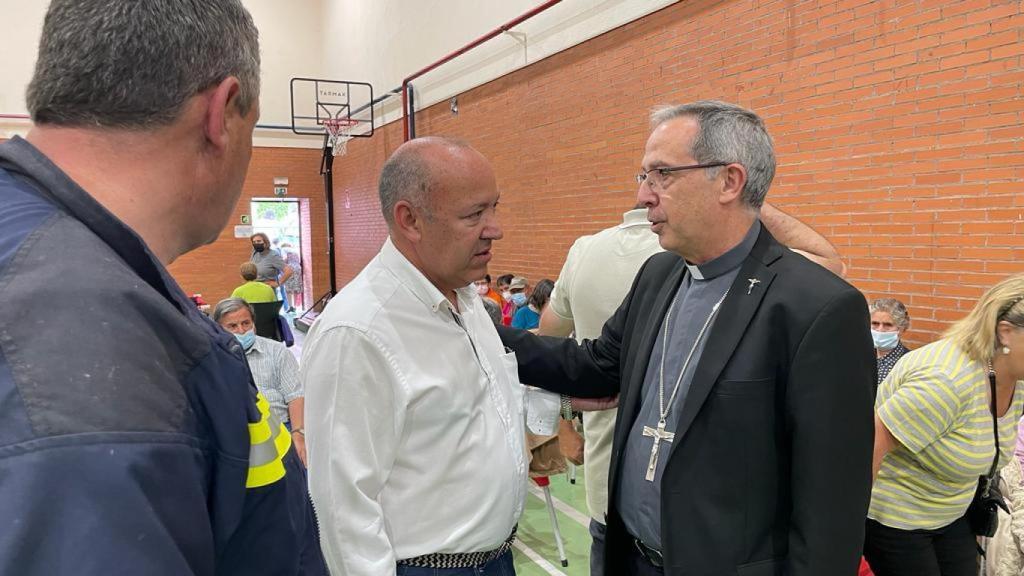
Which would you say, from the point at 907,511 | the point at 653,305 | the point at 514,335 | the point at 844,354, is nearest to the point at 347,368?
the point at 514,335

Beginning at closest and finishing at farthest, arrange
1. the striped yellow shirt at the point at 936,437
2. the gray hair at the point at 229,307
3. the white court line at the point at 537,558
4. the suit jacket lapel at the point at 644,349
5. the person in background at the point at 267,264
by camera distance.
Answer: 1. the suit jacket lapel at the point at 644,349
2. the striped yellow shirt at the point at 936,437
3. the white court line at the point at 537,558
4. the gray hair at the point at 229,307
5. the person in background at the point at 267,264

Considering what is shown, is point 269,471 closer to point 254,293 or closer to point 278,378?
point 278,378

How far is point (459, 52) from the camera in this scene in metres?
10.2

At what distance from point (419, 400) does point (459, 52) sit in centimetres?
946

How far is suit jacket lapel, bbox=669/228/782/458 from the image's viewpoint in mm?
A: 1647

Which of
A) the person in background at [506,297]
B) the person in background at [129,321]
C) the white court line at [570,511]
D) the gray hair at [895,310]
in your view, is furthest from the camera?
the person in background at [506,297]

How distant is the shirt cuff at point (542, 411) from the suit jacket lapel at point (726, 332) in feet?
1.68

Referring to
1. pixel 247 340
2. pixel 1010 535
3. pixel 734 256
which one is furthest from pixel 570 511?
pixel 734 256

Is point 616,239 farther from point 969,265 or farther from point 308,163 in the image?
point 308,163

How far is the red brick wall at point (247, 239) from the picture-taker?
1596 centimetres

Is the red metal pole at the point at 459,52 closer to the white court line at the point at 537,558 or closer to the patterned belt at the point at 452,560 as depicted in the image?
the white court line at the point at 537,558

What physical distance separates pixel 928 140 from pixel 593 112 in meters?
3.95

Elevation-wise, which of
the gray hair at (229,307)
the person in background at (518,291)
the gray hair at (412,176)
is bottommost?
the person in background at (518,291)

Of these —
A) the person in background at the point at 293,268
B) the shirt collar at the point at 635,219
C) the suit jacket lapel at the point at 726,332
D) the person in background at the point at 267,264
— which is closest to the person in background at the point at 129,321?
the suit jacket lapel at the point at 726,332
